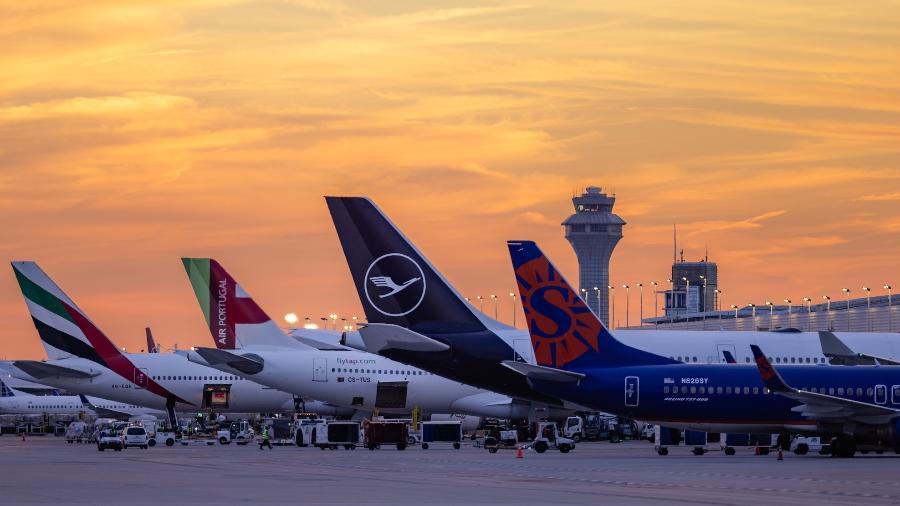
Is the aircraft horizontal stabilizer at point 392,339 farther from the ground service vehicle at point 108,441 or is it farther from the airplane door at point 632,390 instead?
the ground service vehicle at point 108,441

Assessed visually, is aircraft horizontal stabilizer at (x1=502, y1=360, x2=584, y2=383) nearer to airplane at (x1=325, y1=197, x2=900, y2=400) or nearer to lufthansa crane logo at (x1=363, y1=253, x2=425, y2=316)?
airplane at (x1=325, y1=197, x2=900, y2=400)

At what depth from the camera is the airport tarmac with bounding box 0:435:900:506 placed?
106 feet

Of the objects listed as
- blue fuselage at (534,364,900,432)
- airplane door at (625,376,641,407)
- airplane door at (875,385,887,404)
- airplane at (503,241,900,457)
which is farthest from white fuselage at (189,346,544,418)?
airplane door at (875,385,887,404)

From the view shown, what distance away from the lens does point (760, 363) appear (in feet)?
177

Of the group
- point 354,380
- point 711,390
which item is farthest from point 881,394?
point 354,380

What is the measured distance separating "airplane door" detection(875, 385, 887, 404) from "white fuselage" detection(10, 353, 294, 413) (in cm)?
4453

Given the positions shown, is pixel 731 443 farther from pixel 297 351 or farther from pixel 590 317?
pixel 297 351

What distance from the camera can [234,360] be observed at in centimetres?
7600

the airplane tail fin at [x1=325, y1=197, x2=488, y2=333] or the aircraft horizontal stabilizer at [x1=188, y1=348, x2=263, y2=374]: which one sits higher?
the airplane tail fin at [x1=325, y1=197, x2=488, y2=333]

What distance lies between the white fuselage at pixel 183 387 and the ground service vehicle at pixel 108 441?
21388 millimetres

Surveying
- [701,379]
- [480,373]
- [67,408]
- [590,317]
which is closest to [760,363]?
[701,379]

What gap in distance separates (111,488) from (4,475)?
8.40m

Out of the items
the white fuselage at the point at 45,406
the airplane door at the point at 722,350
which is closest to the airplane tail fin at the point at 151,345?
the white fuselage at the point at 45,406

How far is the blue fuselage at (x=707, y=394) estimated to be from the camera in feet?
185
